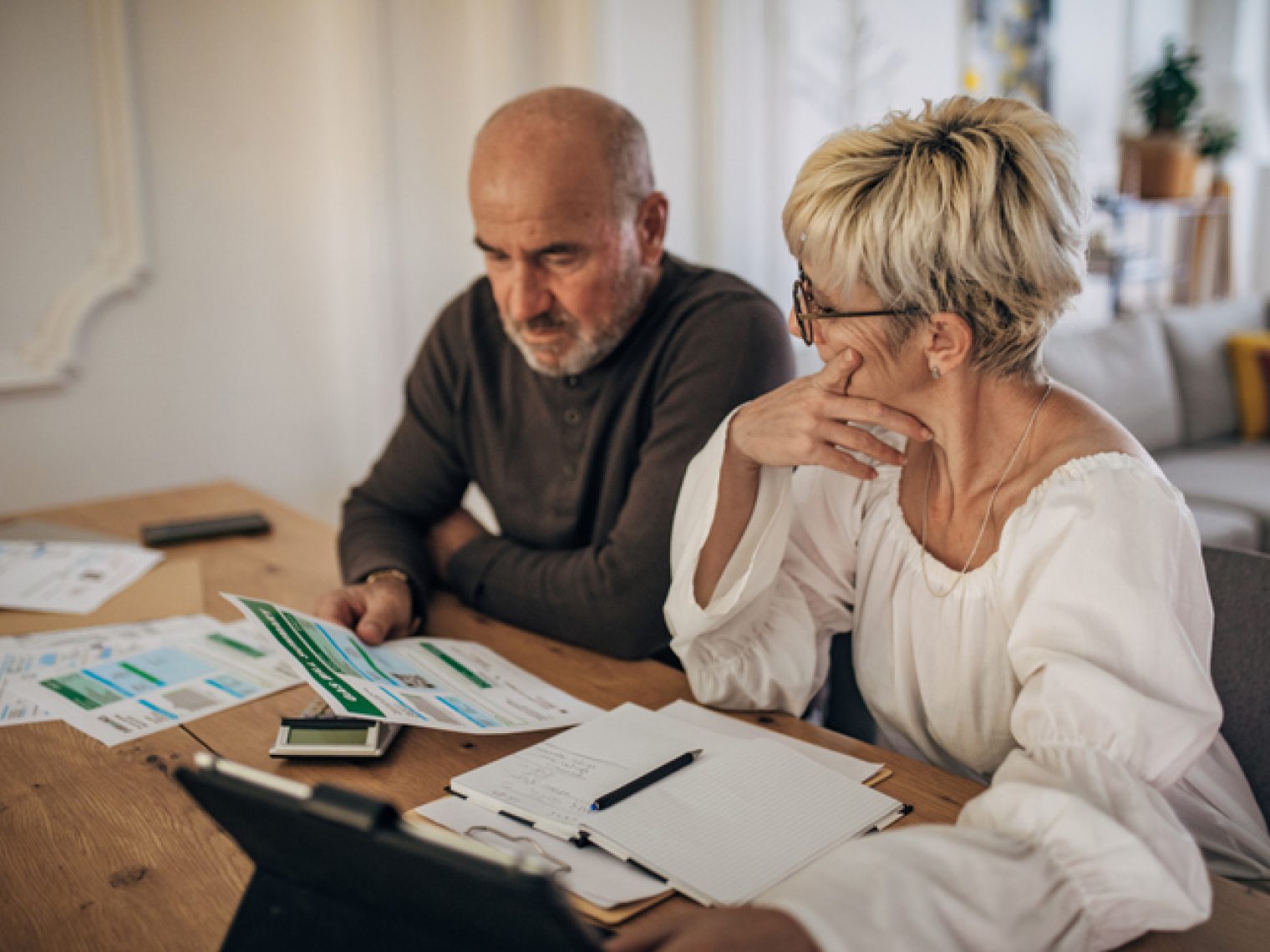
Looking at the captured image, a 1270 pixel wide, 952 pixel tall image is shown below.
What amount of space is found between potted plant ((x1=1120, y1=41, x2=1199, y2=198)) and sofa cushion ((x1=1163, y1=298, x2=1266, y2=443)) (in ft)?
3.08

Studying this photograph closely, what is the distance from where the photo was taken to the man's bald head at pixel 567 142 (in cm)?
160

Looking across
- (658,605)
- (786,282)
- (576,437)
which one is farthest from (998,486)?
(786,282)

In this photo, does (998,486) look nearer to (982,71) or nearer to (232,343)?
(232,343)

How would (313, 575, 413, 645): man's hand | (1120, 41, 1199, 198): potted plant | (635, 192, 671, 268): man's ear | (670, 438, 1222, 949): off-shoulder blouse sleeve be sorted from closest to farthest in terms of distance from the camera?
1. (670, 438, 1222, 949): off-shoulder blouse sleeve
2. (313, 575, 413, 645): man's hand
3. (635, 192, 671, 268): man's ear
4. (1120, 41, 1199, 198): potted plant

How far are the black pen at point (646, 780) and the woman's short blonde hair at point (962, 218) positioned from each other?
1.56 ft

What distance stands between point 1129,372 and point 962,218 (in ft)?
9.77

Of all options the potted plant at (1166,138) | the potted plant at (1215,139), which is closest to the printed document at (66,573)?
the potted plant at (1166,138)

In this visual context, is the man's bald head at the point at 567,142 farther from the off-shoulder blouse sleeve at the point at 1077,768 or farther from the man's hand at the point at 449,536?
the off-shoulder blouse sleeve at the point at 1077,768

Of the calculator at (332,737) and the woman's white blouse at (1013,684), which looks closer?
the woman's white blouse at (1013,684)

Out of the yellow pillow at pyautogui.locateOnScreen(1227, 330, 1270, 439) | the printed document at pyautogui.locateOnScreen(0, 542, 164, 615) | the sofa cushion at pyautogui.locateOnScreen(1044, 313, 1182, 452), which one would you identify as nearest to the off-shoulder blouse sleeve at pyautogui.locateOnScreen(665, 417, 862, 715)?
the printed document at pyautogui.locateOnScreen(0, 542, 164, 615)

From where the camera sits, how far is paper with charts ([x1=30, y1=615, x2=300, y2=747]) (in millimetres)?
1254

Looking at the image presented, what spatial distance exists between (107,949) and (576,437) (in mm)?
1052

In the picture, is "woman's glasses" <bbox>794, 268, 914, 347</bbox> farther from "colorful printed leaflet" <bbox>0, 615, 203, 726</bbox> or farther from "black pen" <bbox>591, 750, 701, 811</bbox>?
"colorful printed leaflet" <bbox>0, 615, 203, 726</bbox>

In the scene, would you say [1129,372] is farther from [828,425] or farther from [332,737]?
[332,737]
